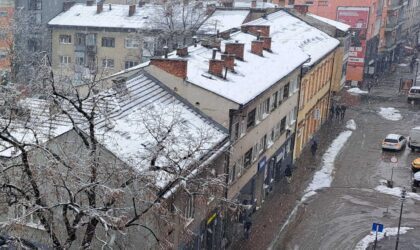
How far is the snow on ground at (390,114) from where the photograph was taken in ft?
185

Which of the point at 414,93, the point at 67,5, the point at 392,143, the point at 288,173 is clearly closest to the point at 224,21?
→ the point at 67,5

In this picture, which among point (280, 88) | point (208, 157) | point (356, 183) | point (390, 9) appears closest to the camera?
point (208, 157)

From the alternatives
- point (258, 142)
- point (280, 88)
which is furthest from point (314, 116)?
point (258, 142)

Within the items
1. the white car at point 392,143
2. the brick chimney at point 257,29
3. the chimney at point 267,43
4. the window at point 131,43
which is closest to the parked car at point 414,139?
the white car at point 392,143

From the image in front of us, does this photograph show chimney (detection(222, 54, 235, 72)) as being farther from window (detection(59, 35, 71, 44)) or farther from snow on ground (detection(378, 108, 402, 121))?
window (detection(59, 35, 71, 44))

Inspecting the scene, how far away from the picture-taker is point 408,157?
4488 centimetres

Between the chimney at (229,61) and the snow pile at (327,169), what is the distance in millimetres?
9653

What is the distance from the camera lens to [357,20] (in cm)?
7031

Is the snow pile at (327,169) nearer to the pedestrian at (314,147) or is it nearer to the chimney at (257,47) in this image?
the pedestrian at (314,147)

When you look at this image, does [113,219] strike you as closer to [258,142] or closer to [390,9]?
[258,142]

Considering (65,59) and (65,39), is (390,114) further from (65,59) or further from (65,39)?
(65,39)

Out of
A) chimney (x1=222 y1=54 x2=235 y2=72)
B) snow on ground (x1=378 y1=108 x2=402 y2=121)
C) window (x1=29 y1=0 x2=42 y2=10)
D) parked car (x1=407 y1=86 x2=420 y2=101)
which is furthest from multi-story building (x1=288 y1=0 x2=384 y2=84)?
chimney (x1=222 y1=54 x2=235 y2=72)

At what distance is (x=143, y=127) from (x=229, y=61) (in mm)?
10030

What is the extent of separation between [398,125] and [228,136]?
31463 millimetres
